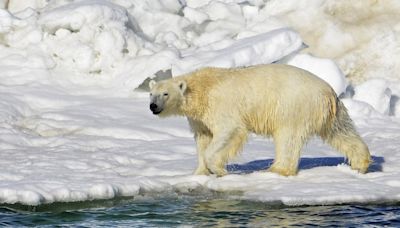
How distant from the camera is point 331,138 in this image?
9.90 metres

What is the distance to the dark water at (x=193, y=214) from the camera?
763 cm

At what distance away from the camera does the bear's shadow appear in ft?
33.6

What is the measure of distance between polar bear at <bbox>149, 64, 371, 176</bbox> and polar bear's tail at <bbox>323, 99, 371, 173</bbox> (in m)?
0.01

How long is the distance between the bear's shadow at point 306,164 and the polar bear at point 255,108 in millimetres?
621

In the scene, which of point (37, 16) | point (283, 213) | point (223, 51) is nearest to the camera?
point (283, 213)

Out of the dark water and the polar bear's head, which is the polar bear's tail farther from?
the polar bear's head

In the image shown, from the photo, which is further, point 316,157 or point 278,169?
point 316,157

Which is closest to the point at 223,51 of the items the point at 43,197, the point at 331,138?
the point at 331,138

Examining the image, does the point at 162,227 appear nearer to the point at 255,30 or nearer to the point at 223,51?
the point at 223,51

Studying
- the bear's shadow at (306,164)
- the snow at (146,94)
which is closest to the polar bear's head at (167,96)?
the snow at (146,94)

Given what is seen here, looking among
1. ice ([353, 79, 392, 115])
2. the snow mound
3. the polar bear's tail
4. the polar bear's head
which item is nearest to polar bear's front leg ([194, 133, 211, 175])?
the polar bear's head

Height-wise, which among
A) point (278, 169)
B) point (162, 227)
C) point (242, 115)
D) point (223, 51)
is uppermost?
point (223, 51)

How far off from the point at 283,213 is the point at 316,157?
140 inches

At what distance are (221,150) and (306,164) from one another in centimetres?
171
